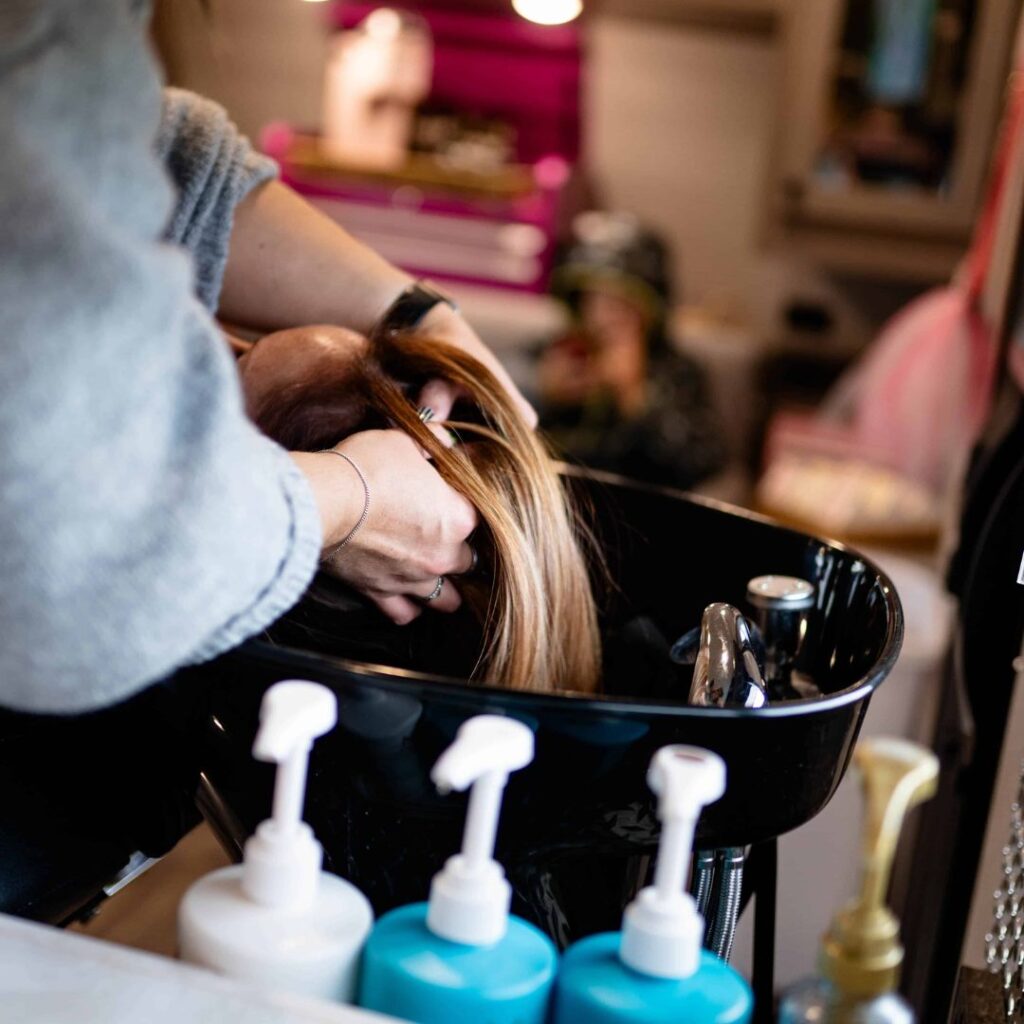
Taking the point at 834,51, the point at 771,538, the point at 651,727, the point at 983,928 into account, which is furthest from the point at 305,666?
the point at 834,51

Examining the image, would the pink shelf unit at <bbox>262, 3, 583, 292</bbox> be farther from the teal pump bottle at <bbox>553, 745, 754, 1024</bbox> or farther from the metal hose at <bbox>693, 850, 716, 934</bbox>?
the teal pump bottle at <bbox>553, 745, 754, 1024</bbox>

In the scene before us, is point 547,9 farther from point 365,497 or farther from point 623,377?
point 365,497

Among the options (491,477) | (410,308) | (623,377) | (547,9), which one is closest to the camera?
(491,477)

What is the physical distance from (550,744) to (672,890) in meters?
0.09

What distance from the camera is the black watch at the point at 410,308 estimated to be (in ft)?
3.10

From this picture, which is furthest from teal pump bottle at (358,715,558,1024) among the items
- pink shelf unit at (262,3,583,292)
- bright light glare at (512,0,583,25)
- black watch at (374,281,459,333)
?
pink shelf unit at (262,3,583,292)

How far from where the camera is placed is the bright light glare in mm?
2232

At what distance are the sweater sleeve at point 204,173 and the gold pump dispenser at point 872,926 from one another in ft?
1.95

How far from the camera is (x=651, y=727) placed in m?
0.61

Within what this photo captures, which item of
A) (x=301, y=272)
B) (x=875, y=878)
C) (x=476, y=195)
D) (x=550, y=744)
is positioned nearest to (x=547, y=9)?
(x=476, y=195)

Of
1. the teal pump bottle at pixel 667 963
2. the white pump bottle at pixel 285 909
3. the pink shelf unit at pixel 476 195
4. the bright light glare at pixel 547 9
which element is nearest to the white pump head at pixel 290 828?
the white pump bottle at pixel 285 909

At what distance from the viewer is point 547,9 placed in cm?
229

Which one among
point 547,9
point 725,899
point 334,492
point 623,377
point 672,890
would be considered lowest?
point 623,377

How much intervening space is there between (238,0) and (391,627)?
271 cm
